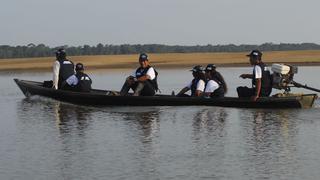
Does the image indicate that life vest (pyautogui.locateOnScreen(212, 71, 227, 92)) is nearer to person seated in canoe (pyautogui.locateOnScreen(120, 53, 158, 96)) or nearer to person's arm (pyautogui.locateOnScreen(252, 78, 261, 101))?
person's arm (pyautogui.locateOnScreen(252, 78, 261, 101))

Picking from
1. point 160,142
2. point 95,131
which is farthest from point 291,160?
point 95,131

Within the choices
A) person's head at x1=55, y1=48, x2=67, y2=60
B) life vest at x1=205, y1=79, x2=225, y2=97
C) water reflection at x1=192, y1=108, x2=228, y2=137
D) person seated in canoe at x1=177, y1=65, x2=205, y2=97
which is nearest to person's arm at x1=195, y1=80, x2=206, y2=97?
person seated in canoe at x1=177, y1=65, x2=205, y2=97

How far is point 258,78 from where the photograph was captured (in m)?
17.8

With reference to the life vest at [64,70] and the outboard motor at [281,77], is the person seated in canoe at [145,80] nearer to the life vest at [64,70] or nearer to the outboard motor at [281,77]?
the outboard motor at [281,77]

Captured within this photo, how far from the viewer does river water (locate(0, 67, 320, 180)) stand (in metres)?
10.2

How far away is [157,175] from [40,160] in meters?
2.17

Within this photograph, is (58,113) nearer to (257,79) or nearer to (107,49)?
(257,79)

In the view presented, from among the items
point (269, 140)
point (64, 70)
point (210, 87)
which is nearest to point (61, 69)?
point (64, 70)

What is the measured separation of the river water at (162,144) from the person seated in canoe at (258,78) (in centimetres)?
74

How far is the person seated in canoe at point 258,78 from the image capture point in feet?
58.3

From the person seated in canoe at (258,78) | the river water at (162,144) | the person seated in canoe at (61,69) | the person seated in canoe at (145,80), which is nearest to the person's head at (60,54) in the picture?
the person seated in canoe at (61,69)

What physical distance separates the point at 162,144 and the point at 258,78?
Answer: 5955 mm

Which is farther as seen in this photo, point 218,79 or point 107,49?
point 107,49

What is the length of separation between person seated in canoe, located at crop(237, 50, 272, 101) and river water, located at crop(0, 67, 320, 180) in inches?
29.0
